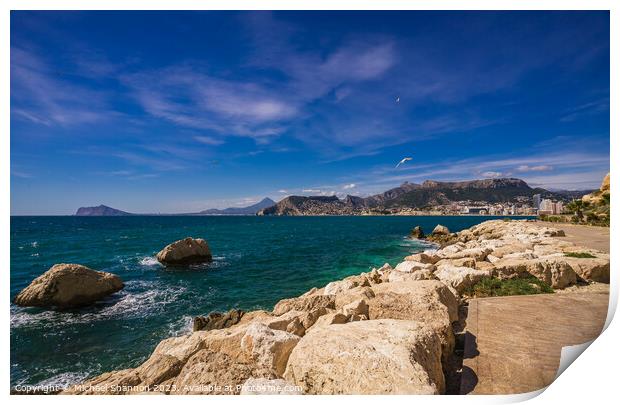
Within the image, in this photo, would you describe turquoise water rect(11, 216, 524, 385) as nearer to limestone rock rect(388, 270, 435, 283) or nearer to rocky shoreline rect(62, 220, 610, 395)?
rocky shoreline rect(62, 220, 610, 395)

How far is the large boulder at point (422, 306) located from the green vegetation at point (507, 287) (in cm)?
239

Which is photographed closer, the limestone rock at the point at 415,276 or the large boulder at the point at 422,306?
the large boulder at the point at 422,306

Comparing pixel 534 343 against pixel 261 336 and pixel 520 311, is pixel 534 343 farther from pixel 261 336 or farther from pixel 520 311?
pixel 261 336

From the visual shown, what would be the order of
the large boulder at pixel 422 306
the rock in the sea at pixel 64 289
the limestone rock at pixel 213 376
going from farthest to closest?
1. the rock in the sea at pixel 64 289
2. the large boulder at pixel 422 306
3. the limestone rock at pixel 213 376

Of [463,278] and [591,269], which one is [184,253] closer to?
[463,278]

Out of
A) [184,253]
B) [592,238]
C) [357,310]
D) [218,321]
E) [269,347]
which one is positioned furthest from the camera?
[184,253]

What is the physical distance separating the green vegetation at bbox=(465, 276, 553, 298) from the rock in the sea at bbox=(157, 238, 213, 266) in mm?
20822

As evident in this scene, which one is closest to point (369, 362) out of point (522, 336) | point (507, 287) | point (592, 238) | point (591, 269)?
point (522, 336)

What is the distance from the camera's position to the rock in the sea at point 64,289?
39.8 ft

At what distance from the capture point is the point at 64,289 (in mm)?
12312

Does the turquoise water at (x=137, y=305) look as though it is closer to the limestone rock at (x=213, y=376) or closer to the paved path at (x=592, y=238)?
the limestone rock at (x=213, y=376)

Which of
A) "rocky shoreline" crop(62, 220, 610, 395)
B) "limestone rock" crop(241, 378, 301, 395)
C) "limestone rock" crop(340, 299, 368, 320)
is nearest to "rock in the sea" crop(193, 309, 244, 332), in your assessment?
"rocky shoreline" crop(62, 220, 610, 395)

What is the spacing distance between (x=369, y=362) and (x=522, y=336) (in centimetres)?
338

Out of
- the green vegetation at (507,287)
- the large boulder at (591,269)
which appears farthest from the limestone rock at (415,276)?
the large boulder at (591,269)
